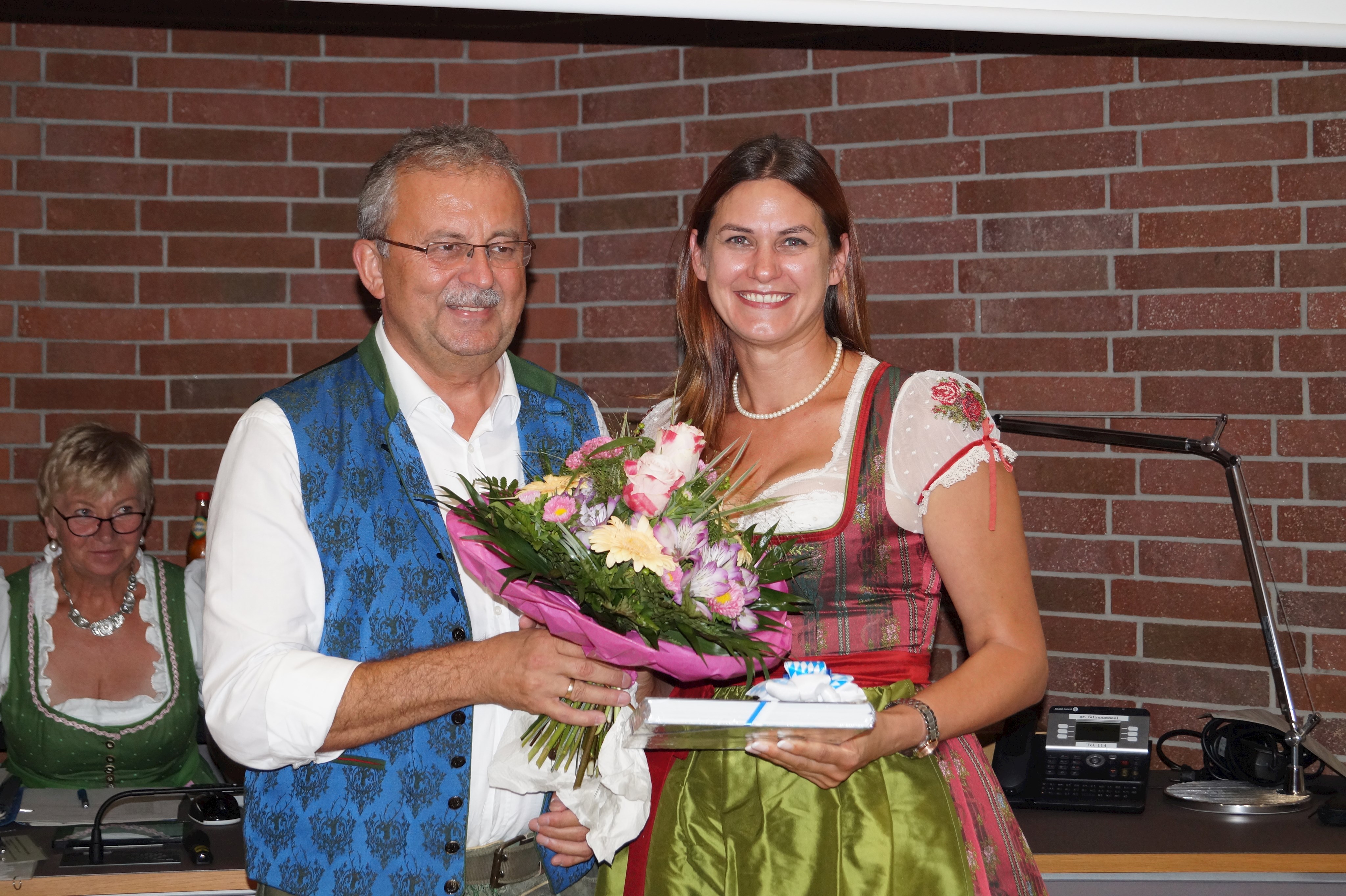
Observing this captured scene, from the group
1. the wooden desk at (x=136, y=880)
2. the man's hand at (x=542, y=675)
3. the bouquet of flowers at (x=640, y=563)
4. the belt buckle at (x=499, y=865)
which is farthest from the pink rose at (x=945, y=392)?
the wooden desk at (x=136, y=880)

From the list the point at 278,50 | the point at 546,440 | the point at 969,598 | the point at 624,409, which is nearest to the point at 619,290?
the point at 624,409

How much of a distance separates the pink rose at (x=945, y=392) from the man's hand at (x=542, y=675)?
692 mm

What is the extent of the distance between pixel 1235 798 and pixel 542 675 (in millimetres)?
1820

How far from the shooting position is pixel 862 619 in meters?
1.87

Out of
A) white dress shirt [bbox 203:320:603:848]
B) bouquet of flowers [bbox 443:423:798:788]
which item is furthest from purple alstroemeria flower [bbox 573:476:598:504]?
white dress shirt [bbox 203:320:603:848]

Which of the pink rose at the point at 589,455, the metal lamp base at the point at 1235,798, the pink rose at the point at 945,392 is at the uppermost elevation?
the pink rose at the point at 945,392

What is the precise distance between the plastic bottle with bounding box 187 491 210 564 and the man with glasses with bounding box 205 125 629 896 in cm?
147

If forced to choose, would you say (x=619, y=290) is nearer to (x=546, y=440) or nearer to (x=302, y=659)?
(x=546, y=440)

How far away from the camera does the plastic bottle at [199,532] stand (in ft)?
10.5

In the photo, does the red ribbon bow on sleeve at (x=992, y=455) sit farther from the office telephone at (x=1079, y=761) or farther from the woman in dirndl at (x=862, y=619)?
the office telephone at (x=1079, y=761)

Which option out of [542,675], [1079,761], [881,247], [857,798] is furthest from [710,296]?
[1079,761]

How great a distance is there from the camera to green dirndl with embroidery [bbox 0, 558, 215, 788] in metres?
2.92

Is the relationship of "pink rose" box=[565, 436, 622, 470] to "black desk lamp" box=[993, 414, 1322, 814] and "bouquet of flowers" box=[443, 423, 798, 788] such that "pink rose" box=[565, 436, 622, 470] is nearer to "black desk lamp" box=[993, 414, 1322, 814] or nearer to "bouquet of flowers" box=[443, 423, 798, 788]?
"bouquet of flowers" box=[443, 423, 798, 788]

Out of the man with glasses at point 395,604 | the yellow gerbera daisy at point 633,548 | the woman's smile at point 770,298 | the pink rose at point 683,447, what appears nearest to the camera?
the yellow gerbera daisy at point 633,548
